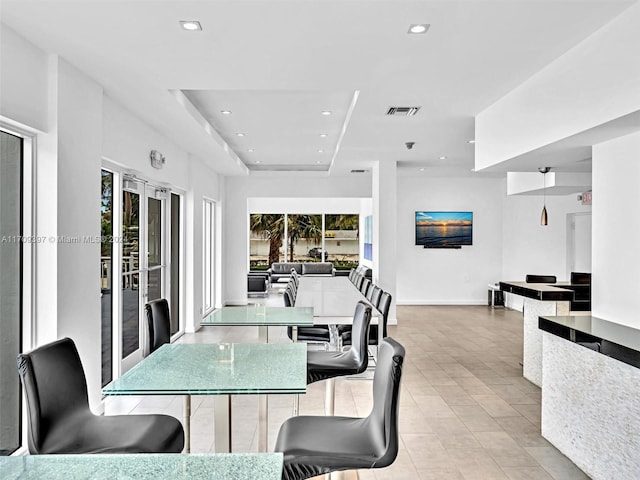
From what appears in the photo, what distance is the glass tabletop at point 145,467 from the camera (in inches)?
52.6

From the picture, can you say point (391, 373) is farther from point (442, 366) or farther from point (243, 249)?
point (243, 249)

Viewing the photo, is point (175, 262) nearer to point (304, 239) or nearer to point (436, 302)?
point (436, 302)

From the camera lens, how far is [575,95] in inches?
126

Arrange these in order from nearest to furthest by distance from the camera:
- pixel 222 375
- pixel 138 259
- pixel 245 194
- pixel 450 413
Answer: pixel 222 375 < pixel 450 413 < pixel 138 259 < pixel 245 194

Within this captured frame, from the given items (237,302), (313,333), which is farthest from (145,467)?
(237,302)

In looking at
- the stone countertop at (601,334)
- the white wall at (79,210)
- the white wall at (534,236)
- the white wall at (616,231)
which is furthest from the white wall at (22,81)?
the white wall at (534,236)

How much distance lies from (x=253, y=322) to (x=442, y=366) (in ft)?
8.95

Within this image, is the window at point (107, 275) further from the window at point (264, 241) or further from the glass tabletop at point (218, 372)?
the window at point (264, 241)

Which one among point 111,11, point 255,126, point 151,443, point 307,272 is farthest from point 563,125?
point 307,272

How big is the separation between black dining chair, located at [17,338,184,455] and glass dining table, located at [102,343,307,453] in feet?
0.76

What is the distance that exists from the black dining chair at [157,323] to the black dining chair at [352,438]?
1.38 meters

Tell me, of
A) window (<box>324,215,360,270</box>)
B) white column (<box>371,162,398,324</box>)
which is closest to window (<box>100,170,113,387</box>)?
white column (<box>371,162,398,324</box>)

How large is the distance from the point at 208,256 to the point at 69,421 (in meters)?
7.13

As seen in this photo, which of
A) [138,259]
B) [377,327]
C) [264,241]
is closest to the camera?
[377,327]
